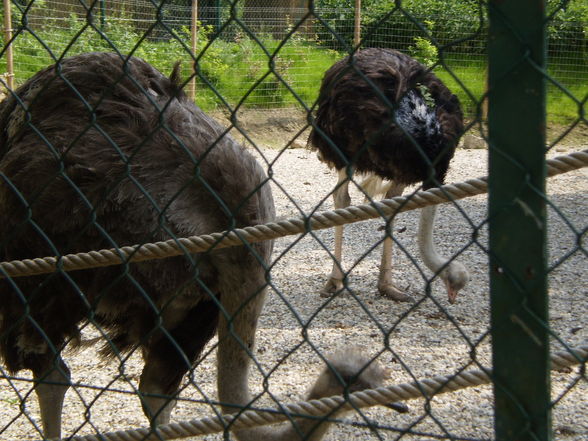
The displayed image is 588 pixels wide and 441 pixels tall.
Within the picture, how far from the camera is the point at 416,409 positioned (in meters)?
3.80

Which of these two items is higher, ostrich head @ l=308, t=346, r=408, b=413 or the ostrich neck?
ostrich head @ l=308, t=346, r=408, b=413

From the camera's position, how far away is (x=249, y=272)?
2961 mm

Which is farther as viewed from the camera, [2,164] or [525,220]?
[2,164]

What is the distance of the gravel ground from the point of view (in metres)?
3.61

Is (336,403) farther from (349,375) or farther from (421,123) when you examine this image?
(421,123)

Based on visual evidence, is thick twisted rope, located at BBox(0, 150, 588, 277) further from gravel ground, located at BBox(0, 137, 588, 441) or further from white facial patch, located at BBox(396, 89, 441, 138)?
white facial patch, located at BBox(396, 89, 441, 138)

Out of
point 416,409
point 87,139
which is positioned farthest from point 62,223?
point 416,409

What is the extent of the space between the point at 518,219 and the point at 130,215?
1912mm

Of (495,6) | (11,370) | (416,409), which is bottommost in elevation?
(416,409)

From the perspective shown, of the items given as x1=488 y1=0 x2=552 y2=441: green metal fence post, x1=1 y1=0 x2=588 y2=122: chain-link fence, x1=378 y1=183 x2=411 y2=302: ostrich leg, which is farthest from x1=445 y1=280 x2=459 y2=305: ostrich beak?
x1=1 y1=0 x2=588 y2=122: chain-link fence

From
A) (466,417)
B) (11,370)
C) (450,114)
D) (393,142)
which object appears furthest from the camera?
(450,114)

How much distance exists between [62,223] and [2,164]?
0.39m

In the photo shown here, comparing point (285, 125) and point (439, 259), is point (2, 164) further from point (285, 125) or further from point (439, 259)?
point (285, 125)

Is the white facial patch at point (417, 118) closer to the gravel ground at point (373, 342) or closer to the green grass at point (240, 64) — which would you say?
the gravel ground at point (373, 342)
